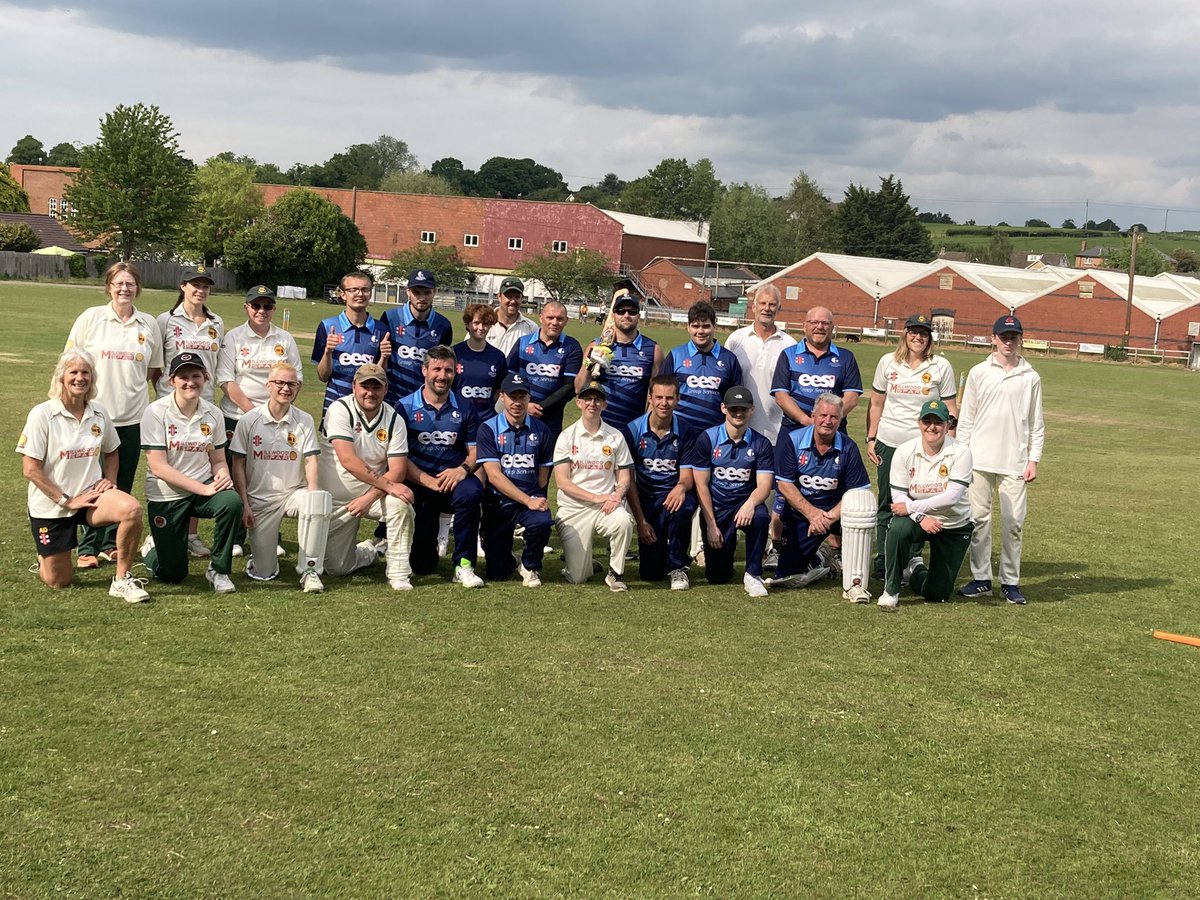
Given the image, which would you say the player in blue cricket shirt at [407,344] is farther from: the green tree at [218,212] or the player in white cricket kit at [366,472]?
the green tree at [218,212]

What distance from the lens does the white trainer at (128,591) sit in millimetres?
6258

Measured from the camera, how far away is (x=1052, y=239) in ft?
553

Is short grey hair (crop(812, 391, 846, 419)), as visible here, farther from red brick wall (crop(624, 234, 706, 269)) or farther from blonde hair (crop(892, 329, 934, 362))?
red brick wall (crop(624, 234, 706, 269))

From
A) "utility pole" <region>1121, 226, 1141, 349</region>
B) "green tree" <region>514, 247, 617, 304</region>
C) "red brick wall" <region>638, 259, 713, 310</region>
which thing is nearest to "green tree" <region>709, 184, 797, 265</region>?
"red brick wall" <region>638, 259, 713, 310</region>

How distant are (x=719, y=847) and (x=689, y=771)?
0.61 m

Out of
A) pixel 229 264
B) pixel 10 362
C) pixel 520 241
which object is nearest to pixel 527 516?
pixel 10 362

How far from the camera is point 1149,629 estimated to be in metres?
6.92

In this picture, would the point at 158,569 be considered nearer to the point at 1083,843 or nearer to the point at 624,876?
the point at 624,876

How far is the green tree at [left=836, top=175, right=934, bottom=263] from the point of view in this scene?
9106 cm

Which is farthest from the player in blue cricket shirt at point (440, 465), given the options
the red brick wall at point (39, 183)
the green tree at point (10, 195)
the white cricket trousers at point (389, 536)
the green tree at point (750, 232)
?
the green tree at point (750, 232)

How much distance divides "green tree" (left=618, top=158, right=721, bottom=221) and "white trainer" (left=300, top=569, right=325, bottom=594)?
117646 mm

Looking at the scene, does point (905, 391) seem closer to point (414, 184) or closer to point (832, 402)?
point (832, 402)

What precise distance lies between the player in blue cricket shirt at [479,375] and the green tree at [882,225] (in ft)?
287

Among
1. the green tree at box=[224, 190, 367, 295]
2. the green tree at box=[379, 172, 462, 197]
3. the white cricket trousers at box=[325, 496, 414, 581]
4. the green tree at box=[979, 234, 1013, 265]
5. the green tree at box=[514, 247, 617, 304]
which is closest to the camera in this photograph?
the white cricket trousers at box=[325, 496, 414, 581]
